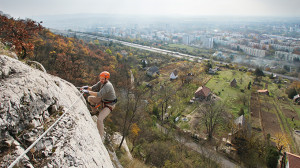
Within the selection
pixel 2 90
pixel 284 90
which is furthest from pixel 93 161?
pixel 284 90

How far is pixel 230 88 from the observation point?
41.6 metres

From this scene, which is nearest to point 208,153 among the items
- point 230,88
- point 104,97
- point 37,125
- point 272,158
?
point 272,158

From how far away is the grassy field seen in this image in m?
33.2

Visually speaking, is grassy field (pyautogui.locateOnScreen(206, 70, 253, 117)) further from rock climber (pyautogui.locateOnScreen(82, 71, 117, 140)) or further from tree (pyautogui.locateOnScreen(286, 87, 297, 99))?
rock climber (pyautogui.locateOnScreen(82, 71, 117, 140))

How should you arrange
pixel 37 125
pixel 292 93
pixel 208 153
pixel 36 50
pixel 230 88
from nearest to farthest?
pixel 37 125 < pixel 36 50 < pixel 208 153 < pixel 292 93 < pixel 230 88

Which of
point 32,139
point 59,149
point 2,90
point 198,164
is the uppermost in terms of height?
point 2,90

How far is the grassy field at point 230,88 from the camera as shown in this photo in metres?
33.2

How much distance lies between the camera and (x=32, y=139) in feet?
9.26

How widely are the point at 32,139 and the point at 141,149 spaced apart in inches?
544

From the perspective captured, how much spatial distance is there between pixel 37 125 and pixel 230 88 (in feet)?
144

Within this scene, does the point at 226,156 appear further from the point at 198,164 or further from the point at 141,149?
the point at 141,149

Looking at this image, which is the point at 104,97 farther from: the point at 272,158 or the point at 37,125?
the point at 272,158

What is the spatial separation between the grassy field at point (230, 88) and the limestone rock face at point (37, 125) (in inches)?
1186

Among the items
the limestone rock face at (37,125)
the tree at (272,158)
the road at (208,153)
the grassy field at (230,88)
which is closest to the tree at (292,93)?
the grassy field at (230,88)
